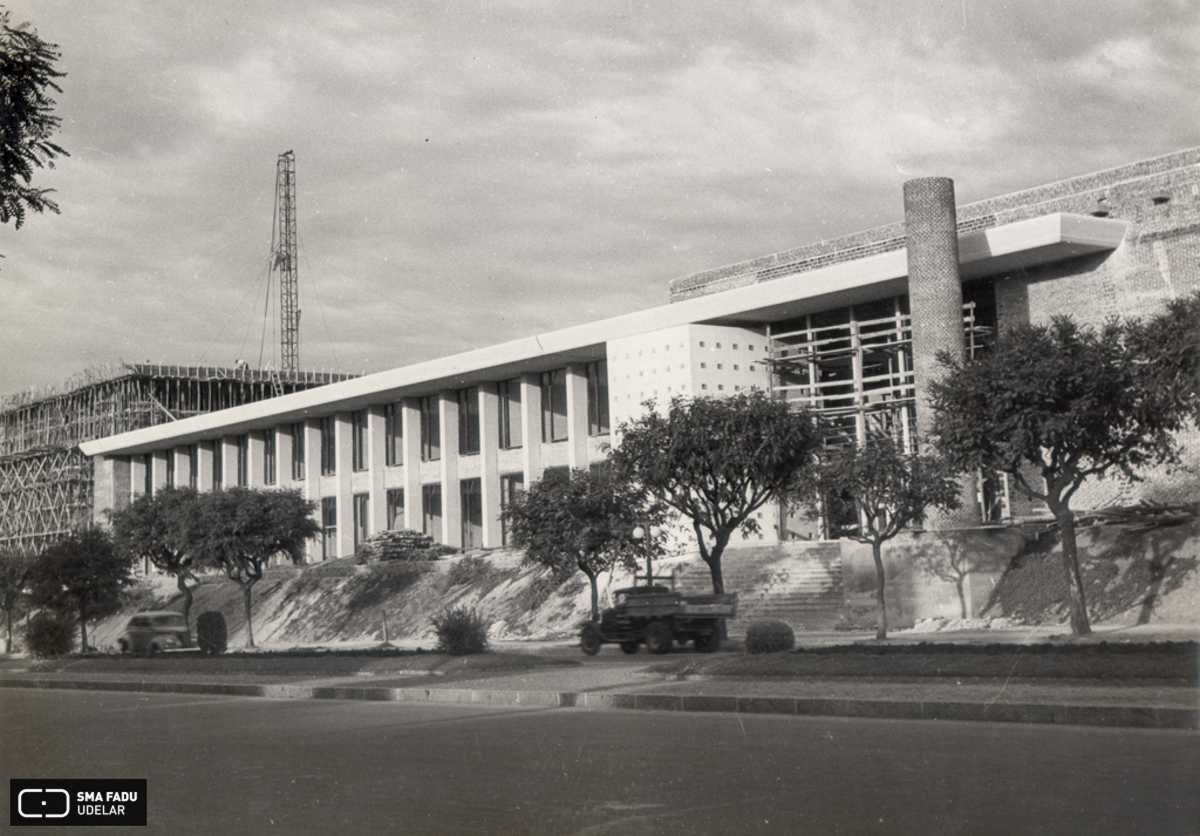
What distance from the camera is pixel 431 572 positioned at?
51.4 m

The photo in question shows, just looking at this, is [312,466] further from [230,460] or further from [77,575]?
[77,575]

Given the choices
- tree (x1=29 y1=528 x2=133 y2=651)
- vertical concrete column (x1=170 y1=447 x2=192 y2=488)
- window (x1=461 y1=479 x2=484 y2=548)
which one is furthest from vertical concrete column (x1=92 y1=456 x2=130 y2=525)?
tree (x1=29 y1=528 x2=133 y2=651)

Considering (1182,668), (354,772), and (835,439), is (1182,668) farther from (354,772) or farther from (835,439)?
(835,439)

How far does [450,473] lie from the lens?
6144 centimetres

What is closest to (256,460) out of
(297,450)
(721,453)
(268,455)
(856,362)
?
(268,455)

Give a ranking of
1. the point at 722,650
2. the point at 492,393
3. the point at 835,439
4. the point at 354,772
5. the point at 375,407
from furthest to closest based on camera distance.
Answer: the point at 375,407 < the point at 492,393 < the point at 835,439 < the point at 722,650 < the point at 354,772

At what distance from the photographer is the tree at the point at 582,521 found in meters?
32.6

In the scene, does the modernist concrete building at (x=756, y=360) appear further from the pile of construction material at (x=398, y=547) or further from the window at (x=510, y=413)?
the pile of construction material at (x=398, y=547)

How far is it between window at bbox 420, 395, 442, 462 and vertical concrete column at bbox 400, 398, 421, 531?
7.9 inches

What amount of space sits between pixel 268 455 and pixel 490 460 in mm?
21553

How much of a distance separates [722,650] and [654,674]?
7.68 metres

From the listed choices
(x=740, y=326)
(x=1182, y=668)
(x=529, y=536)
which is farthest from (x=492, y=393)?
(x=1182, y=668)

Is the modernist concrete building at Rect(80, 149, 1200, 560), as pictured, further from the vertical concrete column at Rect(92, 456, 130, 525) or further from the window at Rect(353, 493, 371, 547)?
the vertical concrete column at Rect(92, 456, 130, 525)

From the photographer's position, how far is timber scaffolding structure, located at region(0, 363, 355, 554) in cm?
8706
